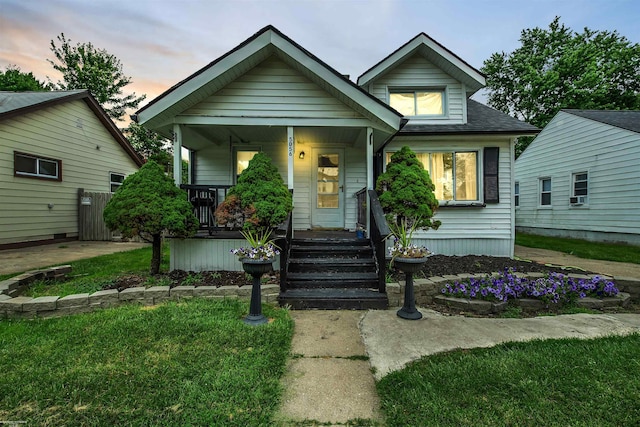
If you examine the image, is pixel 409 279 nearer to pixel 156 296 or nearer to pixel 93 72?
pixel 156 296

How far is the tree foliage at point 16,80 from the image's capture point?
61.4 ft

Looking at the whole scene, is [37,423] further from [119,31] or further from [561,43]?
[561,43]

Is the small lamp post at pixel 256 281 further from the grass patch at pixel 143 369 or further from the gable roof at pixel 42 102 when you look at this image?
the gable roof at pixel 42 102

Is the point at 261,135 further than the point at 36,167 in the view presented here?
No

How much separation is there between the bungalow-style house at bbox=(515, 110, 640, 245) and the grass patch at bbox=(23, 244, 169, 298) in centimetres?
1333

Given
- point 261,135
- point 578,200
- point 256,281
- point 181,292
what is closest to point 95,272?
point 181,292

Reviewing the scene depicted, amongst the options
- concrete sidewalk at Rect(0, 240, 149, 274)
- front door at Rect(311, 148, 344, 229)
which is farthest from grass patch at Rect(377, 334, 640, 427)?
concrete sidewalk at Rect(0, 240, 149, 274)

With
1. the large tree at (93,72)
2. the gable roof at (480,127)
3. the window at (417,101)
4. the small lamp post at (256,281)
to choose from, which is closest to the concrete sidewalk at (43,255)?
the small lamp post at (256,281)

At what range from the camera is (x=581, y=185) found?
1073 cm

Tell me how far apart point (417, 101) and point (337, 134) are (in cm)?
259

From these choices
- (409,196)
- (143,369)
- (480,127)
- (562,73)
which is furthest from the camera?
(562,73)

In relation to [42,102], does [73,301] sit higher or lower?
lower

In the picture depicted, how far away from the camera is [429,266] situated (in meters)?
5.38

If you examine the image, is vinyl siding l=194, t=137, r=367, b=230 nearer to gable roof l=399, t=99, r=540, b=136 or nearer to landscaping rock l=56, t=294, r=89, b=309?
gable roof l=399, t=99, r=540, b=136
